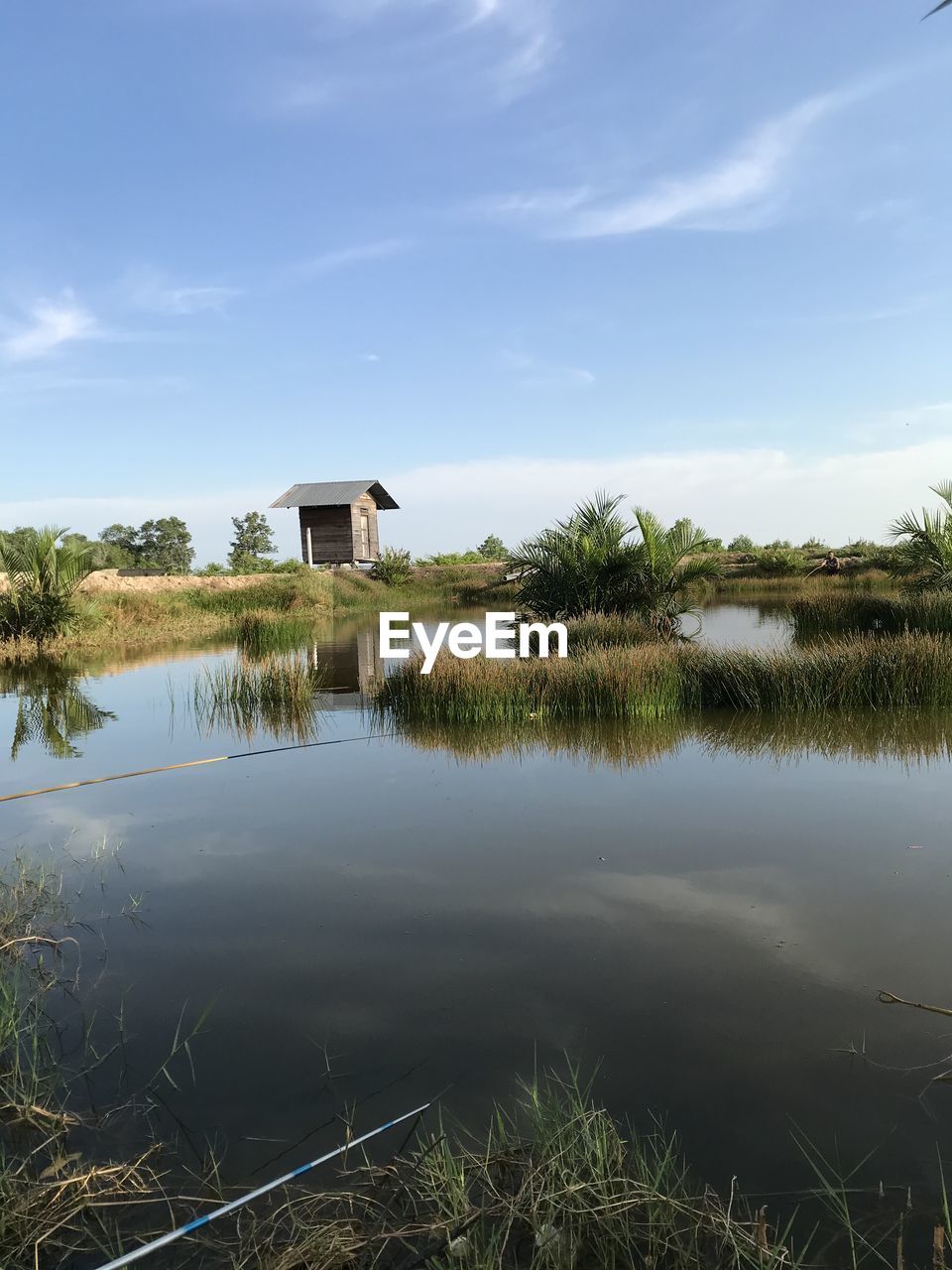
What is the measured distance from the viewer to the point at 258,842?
18.2 feet

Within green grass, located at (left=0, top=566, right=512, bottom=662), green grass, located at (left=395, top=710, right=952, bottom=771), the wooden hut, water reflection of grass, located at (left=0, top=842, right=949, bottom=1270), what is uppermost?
the wooden hut

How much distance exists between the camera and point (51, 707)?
11.1 meters

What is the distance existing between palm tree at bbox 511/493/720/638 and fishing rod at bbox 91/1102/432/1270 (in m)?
12.0

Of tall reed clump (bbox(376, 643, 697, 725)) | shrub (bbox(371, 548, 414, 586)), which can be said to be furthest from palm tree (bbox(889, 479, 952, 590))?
shrub (bbox(371, 548, 414, 586))

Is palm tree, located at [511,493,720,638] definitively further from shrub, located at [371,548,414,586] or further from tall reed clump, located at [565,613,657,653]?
shrub, located at [371,548,414,586]

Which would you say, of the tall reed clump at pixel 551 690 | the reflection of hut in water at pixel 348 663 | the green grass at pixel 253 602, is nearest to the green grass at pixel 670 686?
the tall reed clump at pixel 551 690

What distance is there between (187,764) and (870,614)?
513 inches

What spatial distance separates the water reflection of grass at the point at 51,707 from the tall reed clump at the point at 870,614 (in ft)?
35.2

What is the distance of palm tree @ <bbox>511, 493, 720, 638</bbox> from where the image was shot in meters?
14.5

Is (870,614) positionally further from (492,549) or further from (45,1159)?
(492,549)

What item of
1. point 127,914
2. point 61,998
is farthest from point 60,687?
point 61,998

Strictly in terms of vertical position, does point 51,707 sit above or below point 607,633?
below

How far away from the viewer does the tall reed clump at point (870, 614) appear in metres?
13.5

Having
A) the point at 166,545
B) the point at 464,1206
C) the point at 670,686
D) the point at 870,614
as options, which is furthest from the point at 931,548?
the point at 166,545
